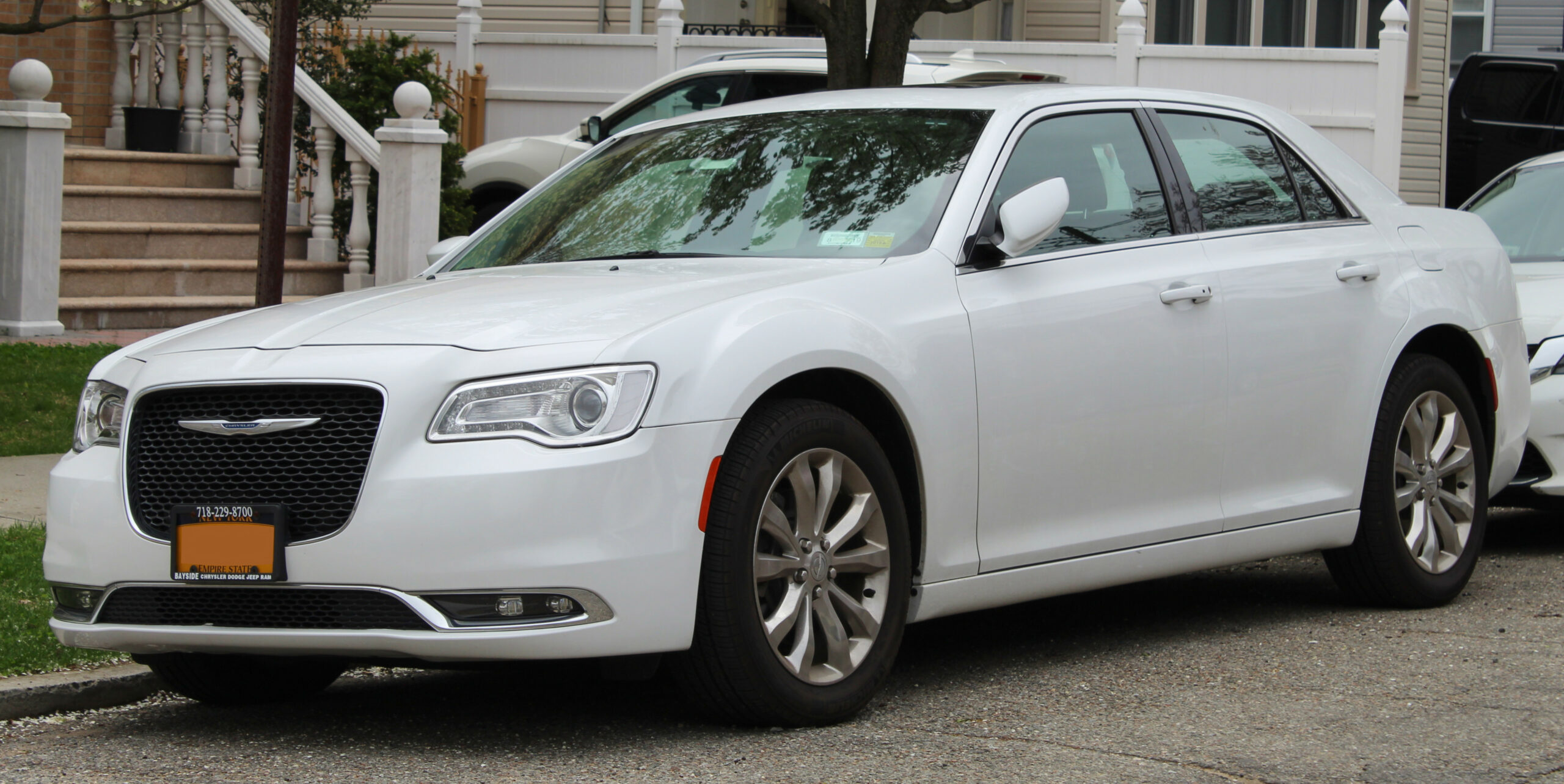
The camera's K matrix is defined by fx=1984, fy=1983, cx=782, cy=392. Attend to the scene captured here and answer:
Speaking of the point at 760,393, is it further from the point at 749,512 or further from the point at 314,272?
the point at 314,272

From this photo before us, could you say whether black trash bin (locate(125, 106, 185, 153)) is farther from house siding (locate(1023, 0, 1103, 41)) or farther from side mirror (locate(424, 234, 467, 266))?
house siding (locate(1023, 0, 1103, 41))

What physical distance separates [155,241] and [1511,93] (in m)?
12.1

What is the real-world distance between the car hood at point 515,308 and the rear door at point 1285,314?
4.79 feet

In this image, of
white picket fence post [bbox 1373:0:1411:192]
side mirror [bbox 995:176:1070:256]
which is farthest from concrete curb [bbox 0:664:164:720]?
white picket fence post [bbox 1373:0:1411:192]

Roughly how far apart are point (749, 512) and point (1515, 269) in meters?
5.54

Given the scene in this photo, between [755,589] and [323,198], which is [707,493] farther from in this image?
[323,198]

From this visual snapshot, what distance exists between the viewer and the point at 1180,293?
5.87 meters

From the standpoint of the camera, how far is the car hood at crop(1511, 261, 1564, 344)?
26.6 feet

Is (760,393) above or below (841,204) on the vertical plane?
below

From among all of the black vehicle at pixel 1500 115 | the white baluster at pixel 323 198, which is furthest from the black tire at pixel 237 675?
the black vehicle at pixel 1500 115

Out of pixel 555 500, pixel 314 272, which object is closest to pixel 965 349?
pixel 555 500

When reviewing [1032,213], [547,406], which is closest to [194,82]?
[1032,213]

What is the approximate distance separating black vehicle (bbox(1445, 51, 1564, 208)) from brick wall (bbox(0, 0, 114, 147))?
11.8 m

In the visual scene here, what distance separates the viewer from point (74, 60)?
1387cm
